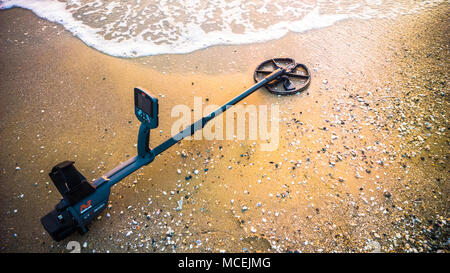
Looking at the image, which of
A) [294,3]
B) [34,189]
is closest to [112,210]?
[34,189]

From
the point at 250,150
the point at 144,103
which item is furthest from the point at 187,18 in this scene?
the point at 144,103

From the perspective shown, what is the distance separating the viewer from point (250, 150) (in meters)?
4.25

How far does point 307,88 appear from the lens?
5246mm

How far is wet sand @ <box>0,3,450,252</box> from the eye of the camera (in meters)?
3.32

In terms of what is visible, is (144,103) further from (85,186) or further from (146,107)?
(85,186)

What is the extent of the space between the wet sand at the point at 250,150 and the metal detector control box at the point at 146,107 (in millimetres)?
1300

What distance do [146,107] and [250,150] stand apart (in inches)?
79.4

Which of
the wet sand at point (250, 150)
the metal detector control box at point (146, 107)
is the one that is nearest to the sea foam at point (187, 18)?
the wet sand at point (250, 150)

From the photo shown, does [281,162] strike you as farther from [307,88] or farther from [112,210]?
[112,210]

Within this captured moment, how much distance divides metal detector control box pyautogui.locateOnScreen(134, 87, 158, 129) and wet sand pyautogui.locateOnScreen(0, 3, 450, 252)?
130 centimetres

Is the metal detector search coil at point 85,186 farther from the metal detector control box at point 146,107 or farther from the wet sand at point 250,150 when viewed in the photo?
the wet sand at point 250,150

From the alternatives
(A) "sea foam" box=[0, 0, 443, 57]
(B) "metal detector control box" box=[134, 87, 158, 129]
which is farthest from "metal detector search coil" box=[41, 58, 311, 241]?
(A) "sea foam" box=[0, 0, 443, 57]

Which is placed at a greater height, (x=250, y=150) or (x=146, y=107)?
(x=146, y=107)
